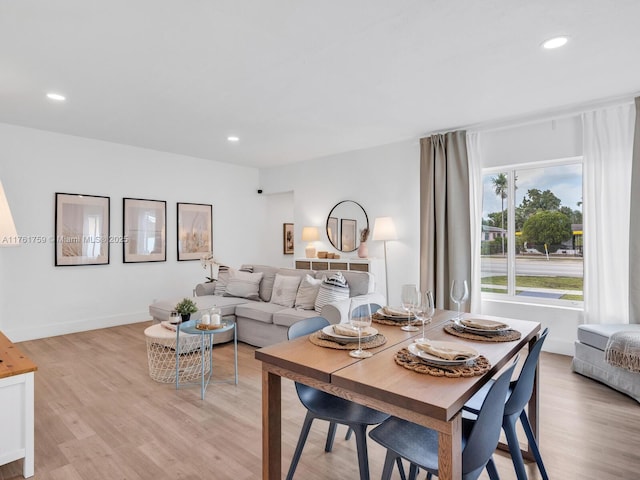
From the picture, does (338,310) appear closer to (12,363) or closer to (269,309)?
(269,309)

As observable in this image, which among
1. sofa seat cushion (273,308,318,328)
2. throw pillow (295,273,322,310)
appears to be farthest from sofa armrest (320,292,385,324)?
throw pillow (295,273,322,310)

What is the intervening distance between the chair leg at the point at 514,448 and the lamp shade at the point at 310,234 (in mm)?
4462

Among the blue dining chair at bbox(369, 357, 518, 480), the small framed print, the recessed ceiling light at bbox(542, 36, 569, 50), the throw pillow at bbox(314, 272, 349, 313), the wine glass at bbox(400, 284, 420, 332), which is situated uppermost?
the recessed ceiling light at bbox(542, 36, 569, 50)

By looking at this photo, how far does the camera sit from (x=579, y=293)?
3941mm

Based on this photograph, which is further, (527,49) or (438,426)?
(527,49)

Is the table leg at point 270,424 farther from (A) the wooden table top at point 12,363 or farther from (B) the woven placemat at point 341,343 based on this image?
(A) the wooden table top at point 12,363

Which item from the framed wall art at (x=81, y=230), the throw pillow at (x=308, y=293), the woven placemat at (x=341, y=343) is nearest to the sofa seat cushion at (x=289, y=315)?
the throw pillow at (x=308, y=293)

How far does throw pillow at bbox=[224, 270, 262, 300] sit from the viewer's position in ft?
15.0

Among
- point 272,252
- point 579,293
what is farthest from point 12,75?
point 579,293

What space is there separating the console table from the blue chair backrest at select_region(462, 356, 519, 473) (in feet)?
6.84

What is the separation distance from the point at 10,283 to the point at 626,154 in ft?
22.2

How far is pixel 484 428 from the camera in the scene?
3.98ft

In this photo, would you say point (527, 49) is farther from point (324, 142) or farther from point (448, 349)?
point (324, 142)

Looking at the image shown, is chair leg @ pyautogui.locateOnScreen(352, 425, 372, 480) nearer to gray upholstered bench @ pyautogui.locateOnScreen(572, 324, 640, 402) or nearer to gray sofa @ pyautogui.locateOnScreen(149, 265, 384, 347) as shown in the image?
gray sofa @ pyautogui.locateOnScreen(149, 265, 384, 347)
